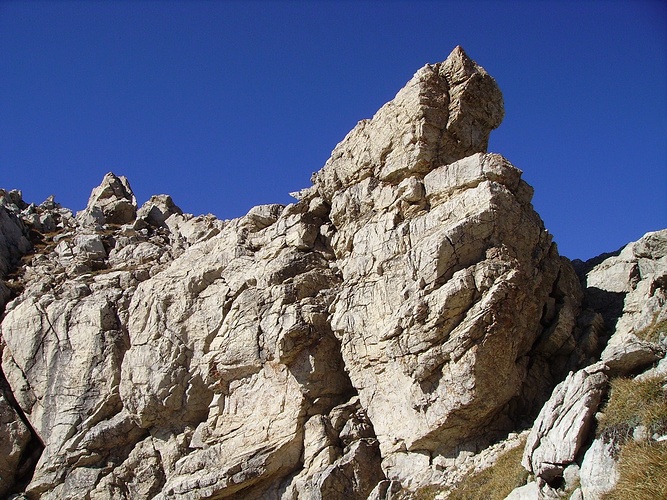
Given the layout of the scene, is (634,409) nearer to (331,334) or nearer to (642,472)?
(642,472)

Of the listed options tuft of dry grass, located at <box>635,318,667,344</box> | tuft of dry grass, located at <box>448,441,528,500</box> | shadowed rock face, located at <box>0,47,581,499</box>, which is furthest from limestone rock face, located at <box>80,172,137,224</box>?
tuft of dry grass, located at <box>635,318,667,344</box>

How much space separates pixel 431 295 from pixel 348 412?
7.68 metres

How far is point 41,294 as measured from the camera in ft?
143

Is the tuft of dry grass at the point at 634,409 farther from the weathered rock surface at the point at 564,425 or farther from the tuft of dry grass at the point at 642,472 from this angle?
the tuft of dry grass at the point at 642,472

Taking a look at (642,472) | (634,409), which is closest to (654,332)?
(634,409)

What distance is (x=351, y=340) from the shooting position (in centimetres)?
3116

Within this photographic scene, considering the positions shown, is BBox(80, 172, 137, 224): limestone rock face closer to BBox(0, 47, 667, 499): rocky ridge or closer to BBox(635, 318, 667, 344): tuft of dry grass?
BBox(0, 47, 667, 499): rocky ridge

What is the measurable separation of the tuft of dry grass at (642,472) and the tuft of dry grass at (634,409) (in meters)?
0.66

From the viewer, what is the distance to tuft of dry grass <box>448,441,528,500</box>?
71.4 feet

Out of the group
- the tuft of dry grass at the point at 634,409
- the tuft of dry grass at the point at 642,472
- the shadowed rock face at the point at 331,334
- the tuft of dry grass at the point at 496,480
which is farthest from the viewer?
the shadowed rock face at the point at 331,334

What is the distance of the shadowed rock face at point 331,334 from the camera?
91.3 ft

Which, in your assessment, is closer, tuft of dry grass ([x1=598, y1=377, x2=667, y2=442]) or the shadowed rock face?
tuft of dry grass ([x1=598, y1=377, x2=667, y2=442])

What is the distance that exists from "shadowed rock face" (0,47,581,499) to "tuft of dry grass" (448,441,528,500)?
2.11 metres

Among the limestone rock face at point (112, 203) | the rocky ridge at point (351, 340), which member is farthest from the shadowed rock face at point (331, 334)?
the limestone rock face at point (112, 203)
